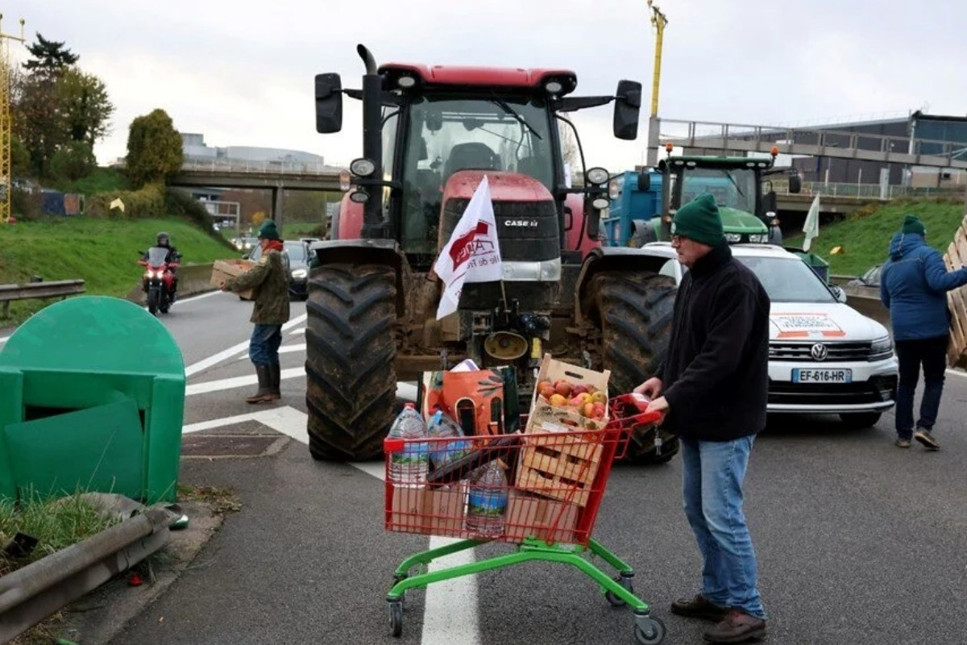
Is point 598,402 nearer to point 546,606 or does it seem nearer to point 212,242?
point 546,606

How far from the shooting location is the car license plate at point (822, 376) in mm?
9703

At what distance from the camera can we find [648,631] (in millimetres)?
4555

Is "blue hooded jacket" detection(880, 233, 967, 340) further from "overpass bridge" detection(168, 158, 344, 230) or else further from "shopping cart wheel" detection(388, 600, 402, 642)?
"overpass bridge" detection(168, 158, 344, 230)

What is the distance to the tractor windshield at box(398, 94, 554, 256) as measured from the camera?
9062 mm

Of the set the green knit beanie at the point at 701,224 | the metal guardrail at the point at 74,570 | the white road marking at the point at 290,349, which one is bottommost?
the white road marking at the point at 290,349

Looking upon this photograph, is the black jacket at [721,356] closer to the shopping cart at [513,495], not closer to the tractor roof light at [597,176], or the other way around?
the shopping cart at [513,495]

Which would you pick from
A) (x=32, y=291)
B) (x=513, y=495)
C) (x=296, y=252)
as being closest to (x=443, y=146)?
(x=513, y=495)

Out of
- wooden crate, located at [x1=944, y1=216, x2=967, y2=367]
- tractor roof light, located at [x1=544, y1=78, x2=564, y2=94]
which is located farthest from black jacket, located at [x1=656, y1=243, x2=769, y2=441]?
wooden crate, located at [x1=944, y1=216, x2=967, y2=367]

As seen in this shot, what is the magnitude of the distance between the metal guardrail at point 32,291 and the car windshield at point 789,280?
13.4 meters

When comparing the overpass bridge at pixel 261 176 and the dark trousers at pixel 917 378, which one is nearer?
the dark trousers at pixel 917 378

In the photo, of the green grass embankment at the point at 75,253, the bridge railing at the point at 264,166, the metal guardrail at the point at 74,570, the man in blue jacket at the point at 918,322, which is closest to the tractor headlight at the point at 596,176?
the man in blue jacket at the point at 918,322

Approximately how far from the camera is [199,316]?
2278 cm

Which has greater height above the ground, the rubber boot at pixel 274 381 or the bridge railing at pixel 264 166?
the bridge railing at pixel 264 166

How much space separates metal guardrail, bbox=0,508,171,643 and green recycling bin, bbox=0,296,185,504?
63 centimetres
